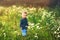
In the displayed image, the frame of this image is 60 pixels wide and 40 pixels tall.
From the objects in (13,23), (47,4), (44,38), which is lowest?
(44,38)

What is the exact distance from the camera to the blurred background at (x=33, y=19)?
2.59m

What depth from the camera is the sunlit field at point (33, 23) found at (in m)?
2.59

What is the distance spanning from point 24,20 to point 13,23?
4.8 inches

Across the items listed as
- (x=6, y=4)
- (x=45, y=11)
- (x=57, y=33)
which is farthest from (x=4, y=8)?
(x=57, y=33)

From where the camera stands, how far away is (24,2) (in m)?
2.64

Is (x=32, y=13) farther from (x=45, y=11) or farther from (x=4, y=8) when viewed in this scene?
(x=4, y=8)

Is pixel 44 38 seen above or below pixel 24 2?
below

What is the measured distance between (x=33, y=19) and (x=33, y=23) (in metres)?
0.05

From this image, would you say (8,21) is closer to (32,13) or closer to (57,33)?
(32,13)

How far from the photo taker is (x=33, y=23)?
2619 mm

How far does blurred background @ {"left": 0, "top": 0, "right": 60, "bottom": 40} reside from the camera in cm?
259

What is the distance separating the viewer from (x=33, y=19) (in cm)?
263

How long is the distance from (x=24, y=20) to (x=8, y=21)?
0.56 ft

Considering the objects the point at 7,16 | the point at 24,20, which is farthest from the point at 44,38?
the point at 7,16
